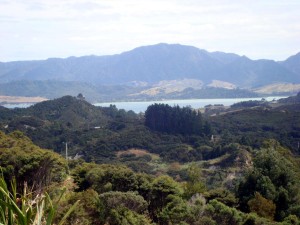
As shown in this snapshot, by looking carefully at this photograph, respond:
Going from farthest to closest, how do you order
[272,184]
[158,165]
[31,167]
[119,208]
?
[158,165], [272,184], [31,167], [119,208]

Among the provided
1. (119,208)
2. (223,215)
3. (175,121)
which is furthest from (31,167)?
(175,121)

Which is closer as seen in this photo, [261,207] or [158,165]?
[261,207]

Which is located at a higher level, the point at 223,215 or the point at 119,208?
the point at 119,208

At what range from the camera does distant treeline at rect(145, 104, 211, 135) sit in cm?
7556

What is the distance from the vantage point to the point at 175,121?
3091 inches

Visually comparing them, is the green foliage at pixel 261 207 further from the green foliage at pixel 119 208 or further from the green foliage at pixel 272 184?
the green foliage at pixel 119 208

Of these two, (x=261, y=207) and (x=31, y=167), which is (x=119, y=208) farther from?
(x=31, y=167)

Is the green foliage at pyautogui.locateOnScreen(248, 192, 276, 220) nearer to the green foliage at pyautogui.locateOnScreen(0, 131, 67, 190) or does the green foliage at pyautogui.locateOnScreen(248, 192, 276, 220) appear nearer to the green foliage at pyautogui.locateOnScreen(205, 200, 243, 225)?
the green foliage at pyautogui.locateOnScreen(205, 200, 243, 225)

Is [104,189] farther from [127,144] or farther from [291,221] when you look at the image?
[127,144]

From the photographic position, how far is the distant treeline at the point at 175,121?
248ft

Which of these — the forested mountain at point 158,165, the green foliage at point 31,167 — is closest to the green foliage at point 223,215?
the forested mountain at point 158,165

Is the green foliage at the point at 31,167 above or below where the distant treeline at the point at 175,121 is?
above

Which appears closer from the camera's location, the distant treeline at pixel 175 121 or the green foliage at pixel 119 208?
the green foliage at pixel 119 208

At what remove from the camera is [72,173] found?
79.2 ft
